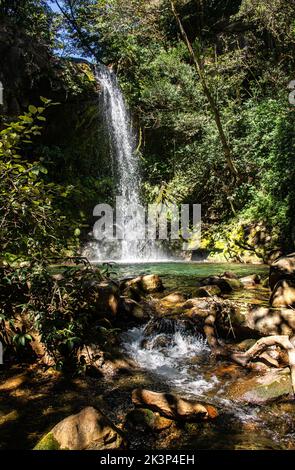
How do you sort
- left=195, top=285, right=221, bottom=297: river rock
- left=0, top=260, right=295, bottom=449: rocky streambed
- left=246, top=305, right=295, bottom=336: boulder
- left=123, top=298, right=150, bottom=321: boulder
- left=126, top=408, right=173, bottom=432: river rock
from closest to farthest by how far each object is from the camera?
left=0, top=260, right=295, bottom=449: rocky streambed < left=126, top=408, right=173, bottom=432: river rock < left=246, top=305, right=295, bottom=336: boulder < left=123, top=298, right=150, bottom=321: boulder < left=195, top=285, right=221, bottom=297: river rock

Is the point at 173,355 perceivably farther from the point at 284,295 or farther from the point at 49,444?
the point at 49,444

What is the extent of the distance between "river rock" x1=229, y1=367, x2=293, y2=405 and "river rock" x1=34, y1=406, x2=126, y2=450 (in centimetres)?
140

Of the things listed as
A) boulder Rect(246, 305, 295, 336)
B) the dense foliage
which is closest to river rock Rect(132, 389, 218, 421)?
boulder Rect(246, 305, 295, 336)

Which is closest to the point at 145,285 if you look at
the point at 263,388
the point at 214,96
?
the point at 263,388

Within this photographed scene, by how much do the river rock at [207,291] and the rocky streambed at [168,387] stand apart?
1.14ft

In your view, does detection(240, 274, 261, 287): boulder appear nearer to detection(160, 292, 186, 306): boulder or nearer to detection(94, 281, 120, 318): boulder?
detection(160, 292, 186, 306): boulder

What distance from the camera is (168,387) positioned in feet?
12.3

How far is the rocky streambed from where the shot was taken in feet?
8.94

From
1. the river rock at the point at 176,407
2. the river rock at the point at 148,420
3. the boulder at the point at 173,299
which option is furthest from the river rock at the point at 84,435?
the boulder at the point at 173,299

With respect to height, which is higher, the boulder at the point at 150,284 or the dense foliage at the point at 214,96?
the dense foliage at the point at 214,96

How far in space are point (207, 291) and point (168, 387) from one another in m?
2.76

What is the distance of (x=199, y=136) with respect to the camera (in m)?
16.0

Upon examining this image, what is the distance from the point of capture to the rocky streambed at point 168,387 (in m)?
2.72

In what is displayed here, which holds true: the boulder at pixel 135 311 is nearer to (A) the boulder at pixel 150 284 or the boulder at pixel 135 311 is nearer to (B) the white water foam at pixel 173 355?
(B) the white water foam at pixel 173 355
